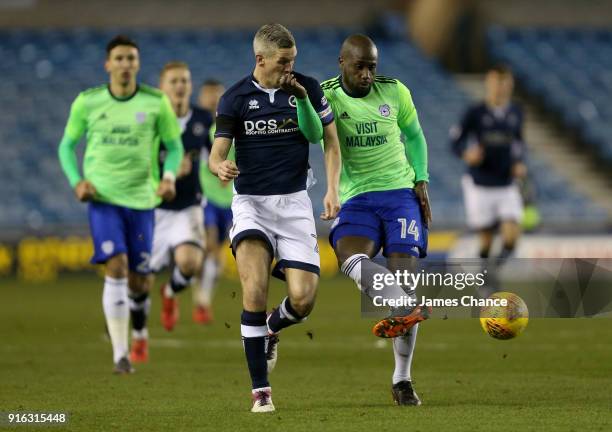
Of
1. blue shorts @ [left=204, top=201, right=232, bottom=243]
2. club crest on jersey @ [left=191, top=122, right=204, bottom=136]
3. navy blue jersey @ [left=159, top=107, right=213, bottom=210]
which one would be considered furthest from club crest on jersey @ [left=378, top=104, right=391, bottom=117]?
blue shorts @ [left=204, top=201, right=232, bottom=243]

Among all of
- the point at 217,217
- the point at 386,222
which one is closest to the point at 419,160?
the point at 386,222

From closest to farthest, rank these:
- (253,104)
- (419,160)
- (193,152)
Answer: (253,104)
(419,160)
(193,152)

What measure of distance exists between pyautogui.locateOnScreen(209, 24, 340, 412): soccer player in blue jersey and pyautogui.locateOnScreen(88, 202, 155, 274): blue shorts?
8.27 feet

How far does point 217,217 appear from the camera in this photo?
1593 cm

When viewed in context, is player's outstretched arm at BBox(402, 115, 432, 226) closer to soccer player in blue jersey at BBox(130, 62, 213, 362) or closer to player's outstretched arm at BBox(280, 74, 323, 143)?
player's outstretched arm at BBox(280, 74, 323, 143)

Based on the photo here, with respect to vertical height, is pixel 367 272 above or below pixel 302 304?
above

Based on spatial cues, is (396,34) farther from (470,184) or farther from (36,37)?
(470,184)

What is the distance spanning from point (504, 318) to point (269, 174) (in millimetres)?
1687

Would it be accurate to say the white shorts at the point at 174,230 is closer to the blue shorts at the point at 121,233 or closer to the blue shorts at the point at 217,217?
the blue shorts at the point at 121,233

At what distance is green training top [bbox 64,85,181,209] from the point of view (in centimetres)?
1031

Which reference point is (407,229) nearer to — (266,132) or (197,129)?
(266,132)

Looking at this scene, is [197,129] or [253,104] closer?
[253,104]

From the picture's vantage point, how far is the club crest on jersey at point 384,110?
27.1 ft

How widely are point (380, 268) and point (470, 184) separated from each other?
30.7 feet
